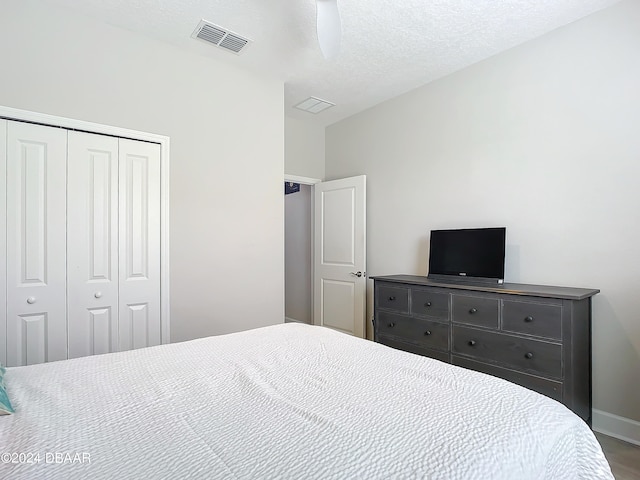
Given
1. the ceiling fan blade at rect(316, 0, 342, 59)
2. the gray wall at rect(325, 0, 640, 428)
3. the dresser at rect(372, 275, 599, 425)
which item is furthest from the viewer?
the gray wall at rect(325, 0, 640, 428)

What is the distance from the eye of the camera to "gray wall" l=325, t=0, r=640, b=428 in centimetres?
229

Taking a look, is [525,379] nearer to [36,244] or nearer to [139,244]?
[139,244]

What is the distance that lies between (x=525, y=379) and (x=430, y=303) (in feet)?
2.65

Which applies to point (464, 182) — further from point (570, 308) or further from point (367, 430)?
point (367, 430)

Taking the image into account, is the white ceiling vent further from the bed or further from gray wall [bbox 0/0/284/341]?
the bed

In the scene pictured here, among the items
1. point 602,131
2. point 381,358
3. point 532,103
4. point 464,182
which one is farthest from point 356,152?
point 381,358

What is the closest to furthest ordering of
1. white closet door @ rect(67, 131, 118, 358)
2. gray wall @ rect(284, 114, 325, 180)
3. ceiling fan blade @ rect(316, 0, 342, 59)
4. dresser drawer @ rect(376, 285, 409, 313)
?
ceiling fan blade @ rect(316, 0, 342, 59) < white closet door @ rect(67, 131, 118, 358) < dresser drawer @ rect(376, 285, 409, 313) < gray wall @ rect(284, 114, 325, 180)

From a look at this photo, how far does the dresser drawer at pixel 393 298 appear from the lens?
302 cm

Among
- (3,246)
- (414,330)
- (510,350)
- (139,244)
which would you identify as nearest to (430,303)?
(414,330)

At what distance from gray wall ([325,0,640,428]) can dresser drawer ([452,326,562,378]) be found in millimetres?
535

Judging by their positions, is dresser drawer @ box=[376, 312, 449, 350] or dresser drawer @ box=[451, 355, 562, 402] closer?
dresser drawer @ box=[451, 355, 562, 402]

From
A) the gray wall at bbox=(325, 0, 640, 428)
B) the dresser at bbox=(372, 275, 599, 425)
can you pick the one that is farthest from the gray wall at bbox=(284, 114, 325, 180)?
the dresser at bbox=(372, 275, 599, 425)

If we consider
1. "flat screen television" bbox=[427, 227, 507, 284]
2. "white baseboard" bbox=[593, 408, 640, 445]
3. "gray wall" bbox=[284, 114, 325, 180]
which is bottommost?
"white baseboard" bbox=[593, 408, 640, 445]

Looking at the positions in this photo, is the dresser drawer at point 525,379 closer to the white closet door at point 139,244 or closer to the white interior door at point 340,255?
the white interior door at point 340,255
